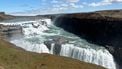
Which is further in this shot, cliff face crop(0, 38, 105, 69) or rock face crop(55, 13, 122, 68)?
rock face crop(55, 13, 122, 68)

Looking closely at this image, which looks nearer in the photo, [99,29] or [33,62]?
[33,62]

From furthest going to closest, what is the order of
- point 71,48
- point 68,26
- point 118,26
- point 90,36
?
1. point 68,26
2. point 90,36
3. point 118,26
4. point 71,48

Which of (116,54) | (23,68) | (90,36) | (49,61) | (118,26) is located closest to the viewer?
(23,68)

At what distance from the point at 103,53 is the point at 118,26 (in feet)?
62.5

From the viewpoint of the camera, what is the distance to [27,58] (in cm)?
2877

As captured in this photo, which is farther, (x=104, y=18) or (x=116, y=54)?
(x=104, y=18)

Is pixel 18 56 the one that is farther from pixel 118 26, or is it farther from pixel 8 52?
pixel 118 26

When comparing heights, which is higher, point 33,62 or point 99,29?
point 33,62

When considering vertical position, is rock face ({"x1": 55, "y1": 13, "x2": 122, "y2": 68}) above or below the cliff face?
below

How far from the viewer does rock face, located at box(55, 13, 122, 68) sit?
6498 cm

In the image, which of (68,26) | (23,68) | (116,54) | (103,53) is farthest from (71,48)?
(68,26)

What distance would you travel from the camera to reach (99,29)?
7706 centimetres

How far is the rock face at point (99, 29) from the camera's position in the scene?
6498 cm

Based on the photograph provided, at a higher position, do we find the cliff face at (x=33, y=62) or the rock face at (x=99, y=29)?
the cliff face at (x=33, y=62)
